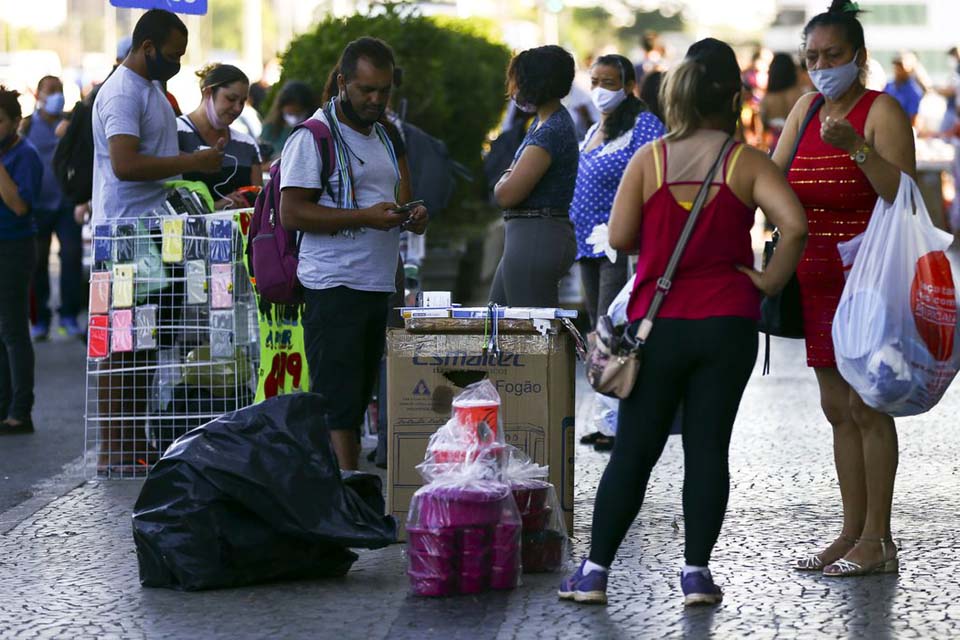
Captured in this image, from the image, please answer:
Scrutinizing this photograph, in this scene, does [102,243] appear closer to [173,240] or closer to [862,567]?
[173,240]

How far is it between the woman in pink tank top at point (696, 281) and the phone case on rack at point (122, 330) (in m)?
3.13

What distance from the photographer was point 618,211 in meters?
5.10

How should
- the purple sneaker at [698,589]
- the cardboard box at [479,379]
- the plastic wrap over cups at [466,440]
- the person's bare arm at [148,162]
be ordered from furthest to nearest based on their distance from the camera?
the person's bare arm at [148,162] → the cardboard box at [479,379] → the plastic wrap over cups at [466,440] → the purple sneaker at [698,589]

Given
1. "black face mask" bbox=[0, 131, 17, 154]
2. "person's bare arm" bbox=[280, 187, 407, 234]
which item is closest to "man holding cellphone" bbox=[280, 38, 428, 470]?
"person's bare arm" bbox=[280, 187, 407, 234]

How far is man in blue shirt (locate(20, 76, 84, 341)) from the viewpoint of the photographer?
13031mm

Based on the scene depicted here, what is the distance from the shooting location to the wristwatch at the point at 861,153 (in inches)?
210

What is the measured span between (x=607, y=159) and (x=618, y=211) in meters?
3.25

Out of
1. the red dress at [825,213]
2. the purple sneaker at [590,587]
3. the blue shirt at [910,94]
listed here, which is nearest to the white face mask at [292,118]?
the red dress at [825,213]

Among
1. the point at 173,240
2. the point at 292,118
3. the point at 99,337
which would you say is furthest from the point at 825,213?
the point at 292,118

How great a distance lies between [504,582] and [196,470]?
1.07 meters

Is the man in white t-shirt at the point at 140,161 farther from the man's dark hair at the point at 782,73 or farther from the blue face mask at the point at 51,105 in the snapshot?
the man's dark hair at the point at 782,73

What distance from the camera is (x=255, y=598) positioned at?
5.46 meters

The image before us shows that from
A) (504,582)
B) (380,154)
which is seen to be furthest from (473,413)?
(380,154)

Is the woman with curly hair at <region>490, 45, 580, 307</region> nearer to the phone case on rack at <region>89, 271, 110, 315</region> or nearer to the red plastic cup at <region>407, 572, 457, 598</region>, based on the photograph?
the phone case on rack at <region>89, 271, 110, 315</region>
